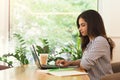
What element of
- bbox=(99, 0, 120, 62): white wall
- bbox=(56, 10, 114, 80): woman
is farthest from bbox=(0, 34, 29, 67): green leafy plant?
bbox=(56, 10, 114, 80): woman

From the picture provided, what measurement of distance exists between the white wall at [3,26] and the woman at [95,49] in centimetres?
197

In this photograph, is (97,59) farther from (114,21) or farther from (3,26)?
(3,26)

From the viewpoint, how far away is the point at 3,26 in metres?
4.20

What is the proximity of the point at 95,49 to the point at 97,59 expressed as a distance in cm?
10

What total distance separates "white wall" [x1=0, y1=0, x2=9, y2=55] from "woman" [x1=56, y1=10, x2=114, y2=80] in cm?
197

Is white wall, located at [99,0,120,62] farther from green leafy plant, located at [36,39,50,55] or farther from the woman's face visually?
the woman's face

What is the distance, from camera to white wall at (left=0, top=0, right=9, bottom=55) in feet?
13.7

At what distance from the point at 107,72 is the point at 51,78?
0.80 metres

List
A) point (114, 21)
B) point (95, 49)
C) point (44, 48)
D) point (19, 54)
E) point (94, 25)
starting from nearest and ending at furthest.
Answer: point (95, 49)
point (94, 25)
point (44, 48)
point (19, 54)
point (114, 21)

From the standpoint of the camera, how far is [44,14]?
4.34 metres

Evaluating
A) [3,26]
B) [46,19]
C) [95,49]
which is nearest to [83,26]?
[95,49]

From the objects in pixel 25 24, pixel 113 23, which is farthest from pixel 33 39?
pixel 113 23

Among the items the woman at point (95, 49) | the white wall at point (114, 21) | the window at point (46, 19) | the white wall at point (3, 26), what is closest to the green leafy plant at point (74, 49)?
the window at point (46, 19)

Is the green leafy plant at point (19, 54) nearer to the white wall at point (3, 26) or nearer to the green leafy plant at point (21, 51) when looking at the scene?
the green leafy plant at point (21, 51)
